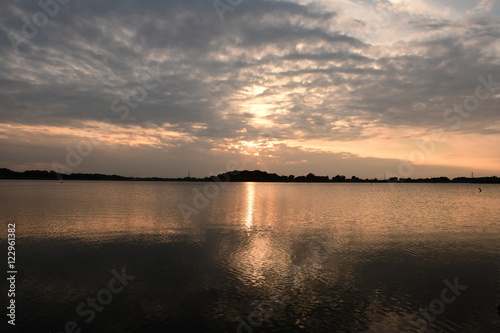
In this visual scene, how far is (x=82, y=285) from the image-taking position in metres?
22.1

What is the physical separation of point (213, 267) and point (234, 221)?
95.4 ft

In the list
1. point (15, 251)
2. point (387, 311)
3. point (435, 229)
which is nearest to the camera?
point (387, 311)

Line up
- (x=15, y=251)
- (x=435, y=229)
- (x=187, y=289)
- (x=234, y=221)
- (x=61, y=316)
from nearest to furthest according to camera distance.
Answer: (x=61, y=316) < (x=187, y=289) < (x=15, y=251) < (x=435, y=229) < (x=234, y=221)

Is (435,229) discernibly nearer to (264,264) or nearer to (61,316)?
(264,264)

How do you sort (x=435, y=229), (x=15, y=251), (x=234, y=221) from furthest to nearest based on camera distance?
(x=234, y=221) < (x=435, y=229) < (x=15, y=251)

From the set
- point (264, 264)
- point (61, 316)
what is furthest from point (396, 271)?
point (61, 316)

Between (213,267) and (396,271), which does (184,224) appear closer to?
(213,267)

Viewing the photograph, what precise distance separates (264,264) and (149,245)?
1480 centimetres

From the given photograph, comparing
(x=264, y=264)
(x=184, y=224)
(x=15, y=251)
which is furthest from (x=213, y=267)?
(x=184, y=224)

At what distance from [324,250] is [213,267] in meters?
13.4

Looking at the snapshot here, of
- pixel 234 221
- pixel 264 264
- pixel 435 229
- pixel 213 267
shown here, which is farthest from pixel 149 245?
pixel 435 229

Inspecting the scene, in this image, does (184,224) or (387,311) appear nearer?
(387,311)

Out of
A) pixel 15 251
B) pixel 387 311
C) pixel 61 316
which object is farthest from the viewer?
pixel 15 251

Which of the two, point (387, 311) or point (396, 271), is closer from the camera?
point (387, 311)
